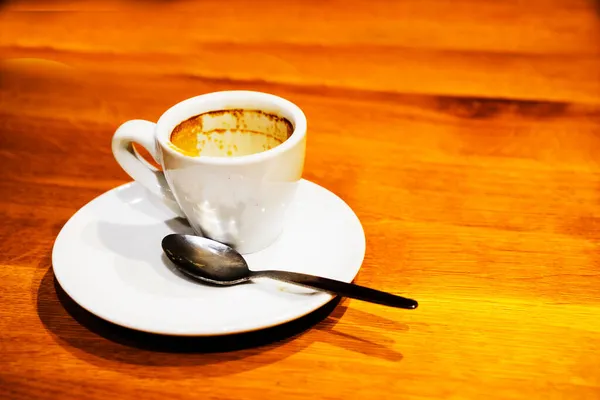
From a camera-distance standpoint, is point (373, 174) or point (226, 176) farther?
point (373, 174)

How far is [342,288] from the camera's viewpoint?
573mm

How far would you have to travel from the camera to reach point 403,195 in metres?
0.84

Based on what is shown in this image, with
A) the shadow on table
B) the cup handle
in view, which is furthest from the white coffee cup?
the shadow on table

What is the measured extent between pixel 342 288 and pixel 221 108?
283mm

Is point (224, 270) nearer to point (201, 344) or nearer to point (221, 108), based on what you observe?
point (201, 344)

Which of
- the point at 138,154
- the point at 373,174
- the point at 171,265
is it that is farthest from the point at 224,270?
the point at 373,174

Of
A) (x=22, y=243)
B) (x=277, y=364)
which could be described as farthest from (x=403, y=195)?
(x=22, y=243)

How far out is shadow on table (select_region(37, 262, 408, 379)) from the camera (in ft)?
1.84

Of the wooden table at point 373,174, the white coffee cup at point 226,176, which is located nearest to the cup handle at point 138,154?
the white coffee cup at point 226,176

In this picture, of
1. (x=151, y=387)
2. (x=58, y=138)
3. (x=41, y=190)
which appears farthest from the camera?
(x=58, y=138)

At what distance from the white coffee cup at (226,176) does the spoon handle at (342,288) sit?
74 mm

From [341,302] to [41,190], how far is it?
0.49 metres

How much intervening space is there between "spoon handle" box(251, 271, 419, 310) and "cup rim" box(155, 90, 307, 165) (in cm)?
12

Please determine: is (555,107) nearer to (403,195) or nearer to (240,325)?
(403,195)
